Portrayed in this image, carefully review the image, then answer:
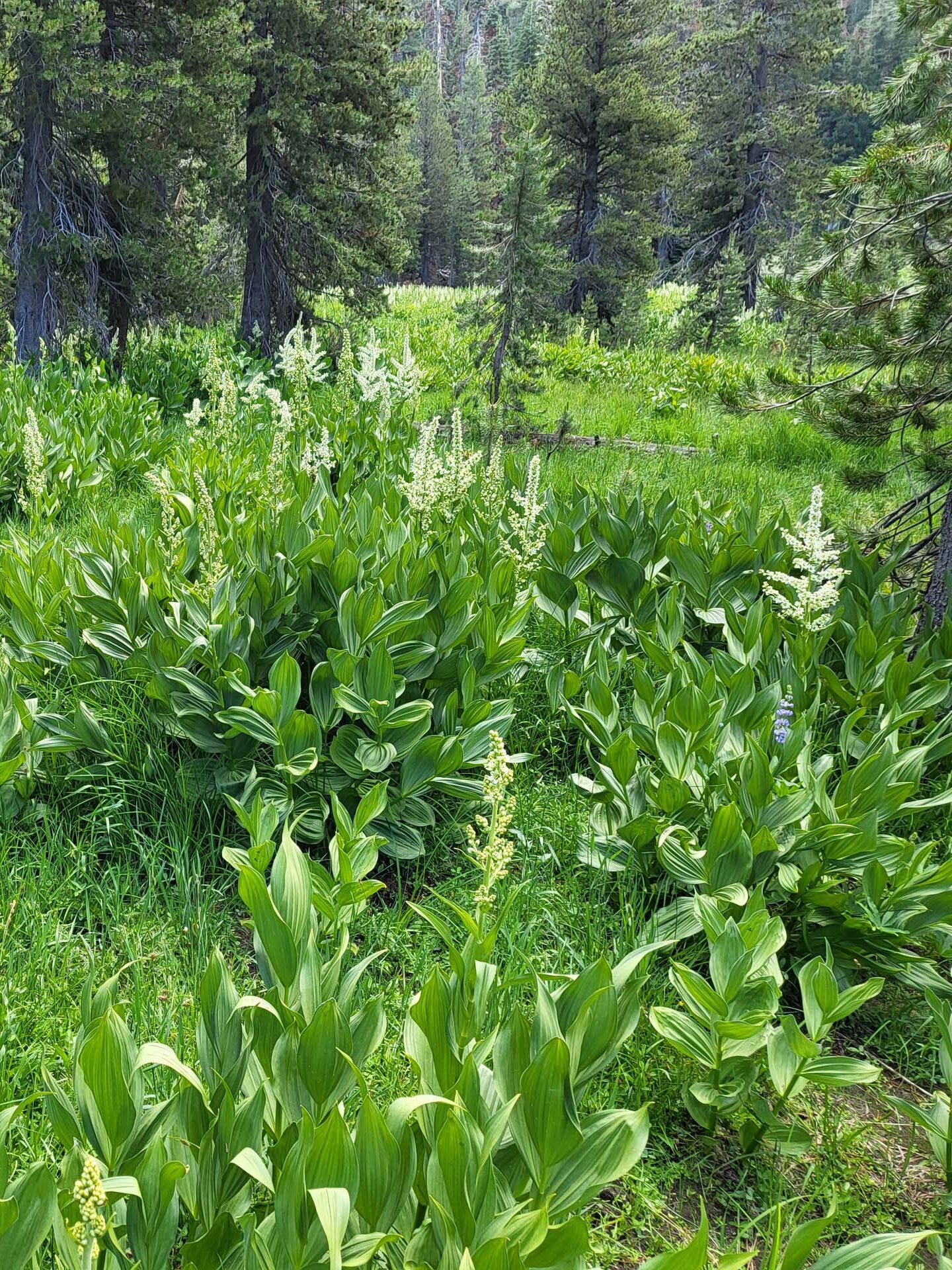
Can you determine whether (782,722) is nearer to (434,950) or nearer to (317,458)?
(434,950)

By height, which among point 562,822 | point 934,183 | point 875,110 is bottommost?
point 562,822

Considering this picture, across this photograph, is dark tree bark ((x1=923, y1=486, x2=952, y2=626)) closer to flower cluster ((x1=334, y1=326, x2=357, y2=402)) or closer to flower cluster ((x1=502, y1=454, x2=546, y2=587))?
flower cluster ((x1=502, y1=454, x2=546, y2=587))

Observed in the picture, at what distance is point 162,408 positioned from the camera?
32.9 feet

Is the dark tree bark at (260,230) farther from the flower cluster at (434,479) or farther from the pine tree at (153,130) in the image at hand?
the flower cluster at (434,479)

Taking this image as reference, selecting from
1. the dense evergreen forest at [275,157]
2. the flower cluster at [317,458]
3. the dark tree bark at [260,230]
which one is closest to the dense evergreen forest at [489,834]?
the flower cluster at [317,458]

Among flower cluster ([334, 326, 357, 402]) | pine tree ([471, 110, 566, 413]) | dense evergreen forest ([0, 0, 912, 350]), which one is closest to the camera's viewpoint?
flower cluster ([334, 326, 357, 402])

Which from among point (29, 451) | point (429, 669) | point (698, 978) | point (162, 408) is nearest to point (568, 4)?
Result: point (162, 408)

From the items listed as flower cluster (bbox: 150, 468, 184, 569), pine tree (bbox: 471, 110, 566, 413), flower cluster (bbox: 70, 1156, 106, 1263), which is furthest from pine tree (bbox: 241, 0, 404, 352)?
flower cluster (bbox: 70, 1156, 106, 1263)

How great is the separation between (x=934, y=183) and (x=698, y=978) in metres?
3.43

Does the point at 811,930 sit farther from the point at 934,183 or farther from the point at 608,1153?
the point at 934,183

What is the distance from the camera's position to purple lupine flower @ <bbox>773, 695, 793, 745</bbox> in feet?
Result: 9.52

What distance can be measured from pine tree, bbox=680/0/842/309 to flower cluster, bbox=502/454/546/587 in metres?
19.2

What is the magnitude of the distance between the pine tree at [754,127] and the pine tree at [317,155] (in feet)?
34.4

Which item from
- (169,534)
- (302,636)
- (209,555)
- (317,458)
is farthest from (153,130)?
(302,636)
